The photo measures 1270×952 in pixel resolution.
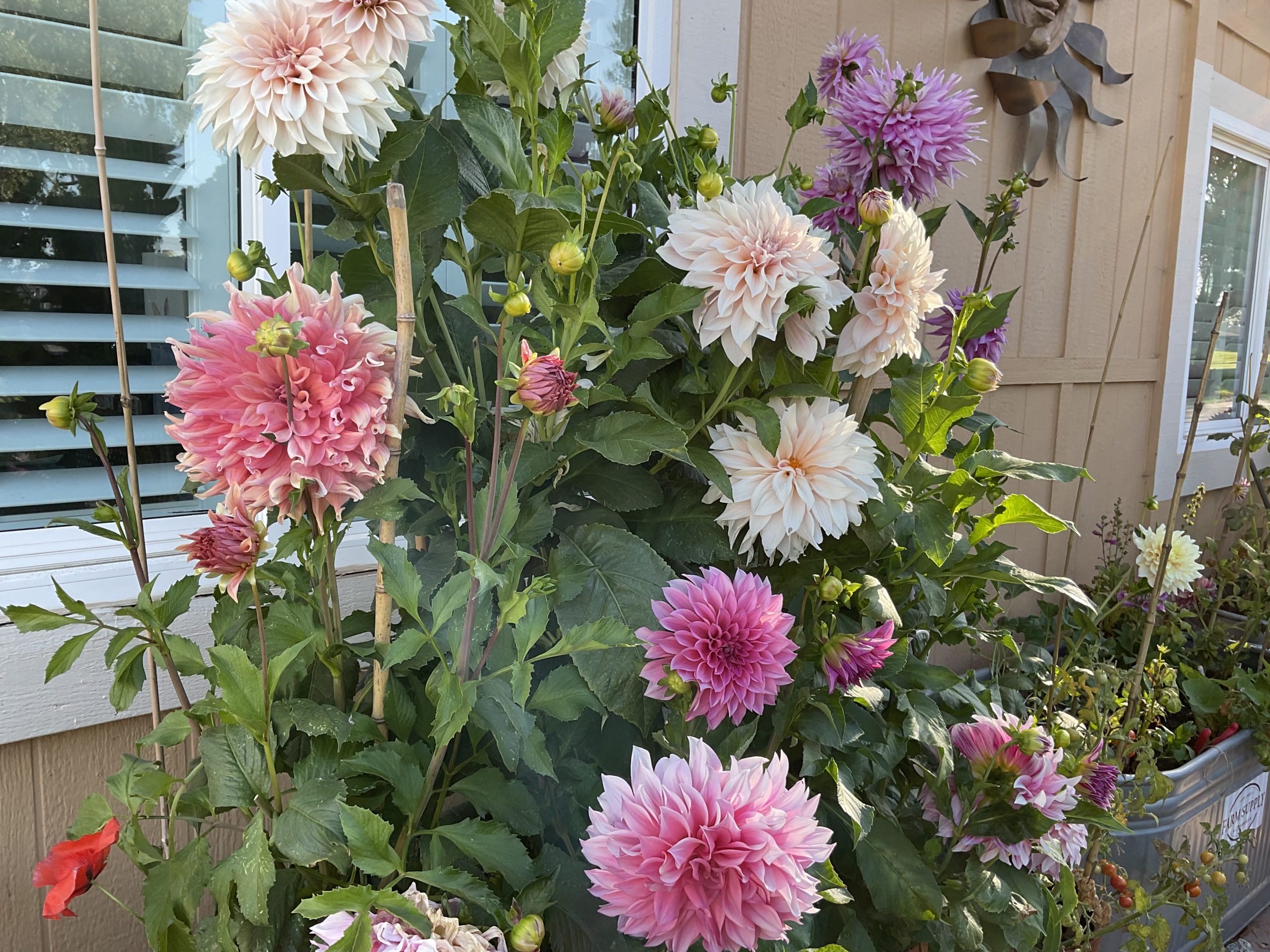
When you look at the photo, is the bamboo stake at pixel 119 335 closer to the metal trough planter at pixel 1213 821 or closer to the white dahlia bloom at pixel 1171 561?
the metal trough planter at pixel 1213 821

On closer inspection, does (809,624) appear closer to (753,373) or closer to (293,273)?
(753,373)

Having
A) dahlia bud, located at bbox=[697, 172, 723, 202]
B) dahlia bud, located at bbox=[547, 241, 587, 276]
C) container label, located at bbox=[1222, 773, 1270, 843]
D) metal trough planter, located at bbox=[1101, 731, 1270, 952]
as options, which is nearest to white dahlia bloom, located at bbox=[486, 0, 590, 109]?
dahlia bud, located at bbox=[697, 172, 723, 202]

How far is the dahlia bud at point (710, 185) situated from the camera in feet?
2.39

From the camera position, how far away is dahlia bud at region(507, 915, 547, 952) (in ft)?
1.82

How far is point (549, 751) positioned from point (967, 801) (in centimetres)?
41

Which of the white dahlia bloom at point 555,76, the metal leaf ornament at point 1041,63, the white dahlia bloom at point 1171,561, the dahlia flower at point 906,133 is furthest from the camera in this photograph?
the metal leaf ornament at point 1041,63

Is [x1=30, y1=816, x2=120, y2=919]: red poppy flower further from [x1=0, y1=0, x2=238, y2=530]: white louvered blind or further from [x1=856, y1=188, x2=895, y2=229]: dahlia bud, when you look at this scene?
[x1=856, y1=188, x2=895, y2=229]: dahlia bud

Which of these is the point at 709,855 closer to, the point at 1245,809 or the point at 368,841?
the point at 368,841

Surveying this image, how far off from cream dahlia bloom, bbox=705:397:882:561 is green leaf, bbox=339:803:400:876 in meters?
0.34

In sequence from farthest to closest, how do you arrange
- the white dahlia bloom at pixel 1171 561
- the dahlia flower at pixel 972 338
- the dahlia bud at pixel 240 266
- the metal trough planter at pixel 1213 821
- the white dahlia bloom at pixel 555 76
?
the white dahlia bloom at pixel 1171 561 < the metal trough planter at pixel 1213 821 < the dahlia flower at pixel 972 338 < the white dahlia bloom at pixel 555 76 < the dahlia bud at pixel 240 266

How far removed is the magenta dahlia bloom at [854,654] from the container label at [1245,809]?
1404 millimetres

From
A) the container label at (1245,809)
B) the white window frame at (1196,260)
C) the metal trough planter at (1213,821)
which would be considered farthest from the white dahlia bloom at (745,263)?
the white window frame at (1196,260)

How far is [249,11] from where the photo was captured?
0.56 metres

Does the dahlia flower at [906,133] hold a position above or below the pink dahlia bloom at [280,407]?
above
